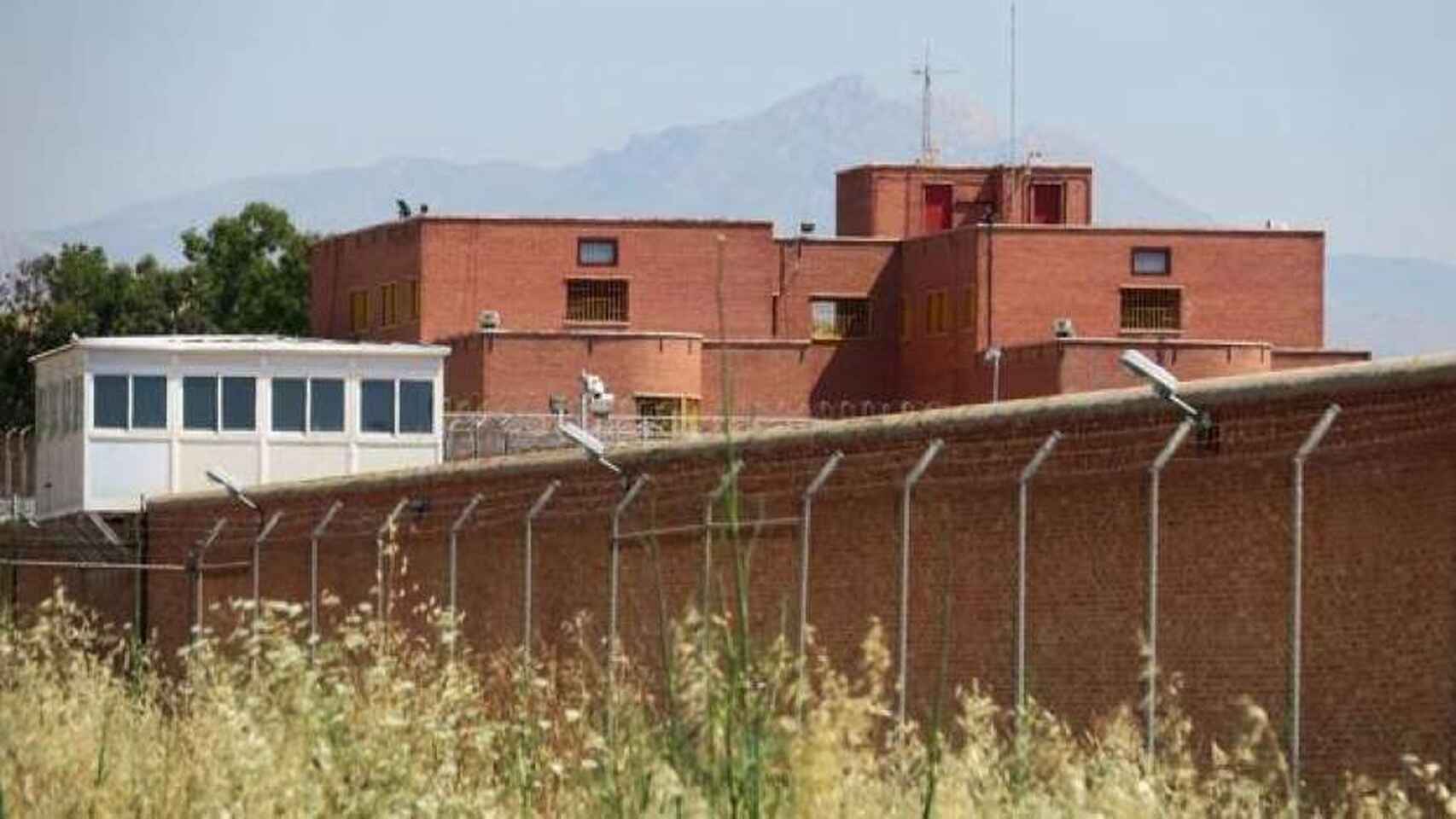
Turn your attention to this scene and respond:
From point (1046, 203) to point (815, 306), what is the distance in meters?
6.88

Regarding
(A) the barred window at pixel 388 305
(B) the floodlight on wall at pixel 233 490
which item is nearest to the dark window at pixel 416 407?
(B) the floodlight on wall at pixel 233 490

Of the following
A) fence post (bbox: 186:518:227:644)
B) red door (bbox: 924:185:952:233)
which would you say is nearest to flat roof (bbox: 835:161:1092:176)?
red door (bbox: 924:185:952:233)

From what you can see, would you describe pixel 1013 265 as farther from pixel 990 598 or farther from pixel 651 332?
pixel 990 598

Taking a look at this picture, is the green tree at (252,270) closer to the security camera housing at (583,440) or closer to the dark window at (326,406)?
the dark window at (326,406)

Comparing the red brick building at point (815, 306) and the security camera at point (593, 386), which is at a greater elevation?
the red brick building at point (815, 306)

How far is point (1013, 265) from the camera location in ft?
269

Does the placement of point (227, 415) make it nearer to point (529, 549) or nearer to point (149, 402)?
point (149, 402)

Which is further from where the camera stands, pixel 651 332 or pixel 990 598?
pixel 651 332

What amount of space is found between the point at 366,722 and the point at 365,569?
1187 inches

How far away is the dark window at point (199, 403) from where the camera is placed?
6344cm

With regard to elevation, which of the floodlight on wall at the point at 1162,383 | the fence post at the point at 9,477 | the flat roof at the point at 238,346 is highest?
the flat roof at the point at 238,346

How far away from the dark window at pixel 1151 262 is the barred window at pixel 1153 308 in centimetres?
35

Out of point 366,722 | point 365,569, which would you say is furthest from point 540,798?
point 365,569

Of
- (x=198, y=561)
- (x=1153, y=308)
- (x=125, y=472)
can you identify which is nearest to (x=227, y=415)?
(x=125, y=472)
